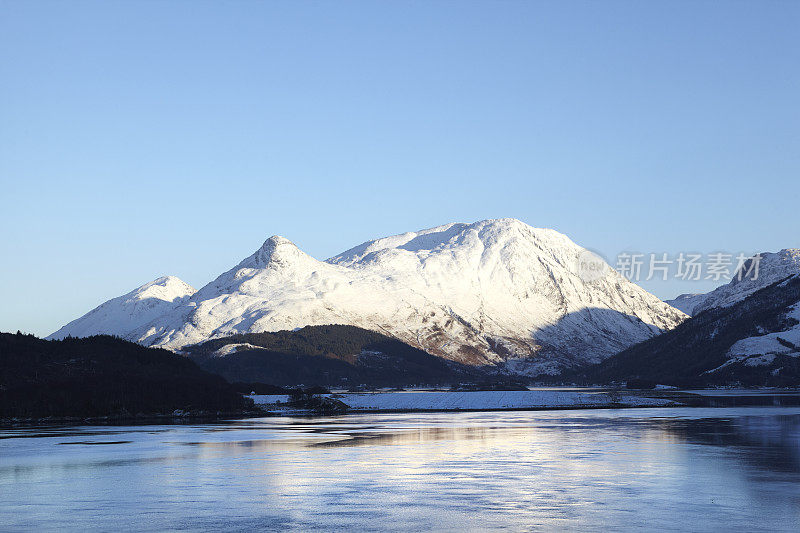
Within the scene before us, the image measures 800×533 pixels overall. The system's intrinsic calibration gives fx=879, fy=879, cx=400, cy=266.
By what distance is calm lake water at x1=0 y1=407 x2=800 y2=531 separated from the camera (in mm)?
60469

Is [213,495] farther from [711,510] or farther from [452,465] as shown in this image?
[711,510]

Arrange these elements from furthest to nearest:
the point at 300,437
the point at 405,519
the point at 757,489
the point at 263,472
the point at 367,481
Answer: the point at 300,437
the point at 263,472
the point at 367,481
the point at 757,489
the point at 405,519

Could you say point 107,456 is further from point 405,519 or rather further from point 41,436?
point 405,519

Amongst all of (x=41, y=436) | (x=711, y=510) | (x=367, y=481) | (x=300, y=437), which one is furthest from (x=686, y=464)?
(x=41, y=436)

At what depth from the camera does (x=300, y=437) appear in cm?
13962

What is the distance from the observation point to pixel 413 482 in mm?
79688

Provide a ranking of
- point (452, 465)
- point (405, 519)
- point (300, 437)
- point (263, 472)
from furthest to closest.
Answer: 1. point (300, 437)
2. point (452, 465)
3. point (263, 472)
4. point (405, 519)

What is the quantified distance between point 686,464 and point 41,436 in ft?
357

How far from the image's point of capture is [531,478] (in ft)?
266

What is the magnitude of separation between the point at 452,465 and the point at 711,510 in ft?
116

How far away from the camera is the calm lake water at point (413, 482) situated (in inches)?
2381

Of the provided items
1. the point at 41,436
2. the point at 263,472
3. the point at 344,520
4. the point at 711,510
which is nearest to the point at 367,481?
the point at 263,472

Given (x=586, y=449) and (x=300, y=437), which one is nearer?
(x=586, y=449)

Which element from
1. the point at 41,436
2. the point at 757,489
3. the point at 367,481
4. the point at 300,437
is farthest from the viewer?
the point at 41,436
